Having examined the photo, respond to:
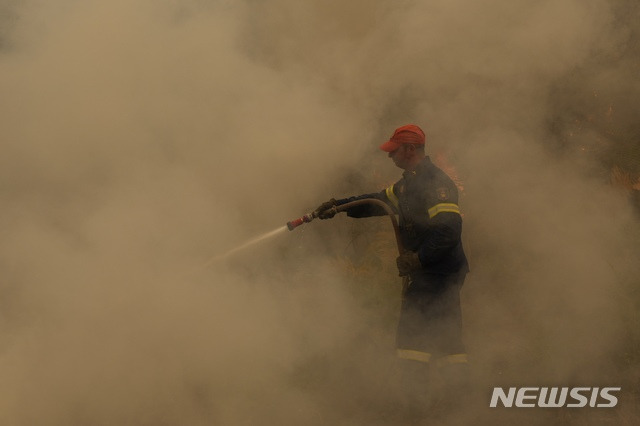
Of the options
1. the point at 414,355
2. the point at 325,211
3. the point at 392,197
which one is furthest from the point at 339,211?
the point at 414,355

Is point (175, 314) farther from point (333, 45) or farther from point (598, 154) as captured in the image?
point (598, 154)

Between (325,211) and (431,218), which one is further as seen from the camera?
(325,211)

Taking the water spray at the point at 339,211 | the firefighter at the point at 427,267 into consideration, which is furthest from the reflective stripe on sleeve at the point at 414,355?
the water spray at the point at 339,211

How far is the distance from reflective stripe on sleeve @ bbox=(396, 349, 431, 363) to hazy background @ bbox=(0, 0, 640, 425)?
0.34 meters

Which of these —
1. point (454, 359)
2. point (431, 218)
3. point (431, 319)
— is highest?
point (431, 218)

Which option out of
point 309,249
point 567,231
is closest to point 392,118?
point 309,249

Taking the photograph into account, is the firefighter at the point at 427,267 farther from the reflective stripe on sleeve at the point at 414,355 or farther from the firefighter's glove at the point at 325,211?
the firefighter's glove at the point at 325,211

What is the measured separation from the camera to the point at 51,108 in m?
4.64

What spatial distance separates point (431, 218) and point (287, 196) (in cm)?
144

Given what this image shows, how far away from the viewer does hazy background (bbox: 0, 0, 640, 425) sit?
407 centimetres

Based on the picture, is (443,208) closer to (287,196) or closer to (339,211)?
(339,211)

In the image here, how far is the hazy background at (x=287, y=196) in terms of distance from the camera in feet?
13.4

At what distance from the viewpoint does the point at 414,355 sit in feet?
12.6

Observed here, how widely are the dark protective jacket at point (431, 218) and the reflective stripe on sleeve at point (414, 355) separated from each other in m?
0.45
